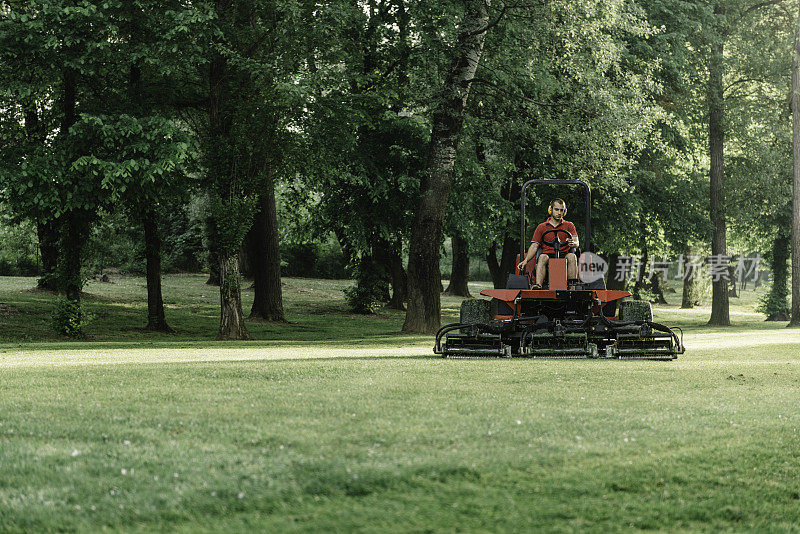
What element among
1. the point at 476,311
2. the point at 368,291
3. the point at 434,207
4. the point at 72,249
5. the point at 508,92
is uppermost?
the point at 508,92

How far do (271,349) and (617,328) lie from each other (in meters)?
7.27

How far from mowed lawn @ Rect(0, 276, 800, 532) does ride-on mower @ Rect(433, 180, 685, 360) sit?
2.60 meters

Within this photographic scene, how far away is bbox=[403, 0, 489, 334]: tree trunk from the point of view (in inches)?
886

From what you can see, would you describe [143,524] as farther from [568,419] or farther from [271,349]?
[271,349]

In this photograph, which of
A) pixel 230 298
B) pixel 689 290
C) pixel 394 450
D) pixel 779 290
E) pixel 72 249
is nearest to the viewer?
pixel 394 450

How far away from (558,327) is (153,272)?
15.7 meters

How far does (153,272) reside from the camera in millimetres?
25953

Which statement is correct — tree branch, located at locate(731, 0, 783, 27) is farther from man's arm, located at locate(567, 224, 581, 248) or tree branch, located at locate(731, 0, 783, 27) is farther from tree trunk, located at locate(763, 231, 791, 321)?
man's arm, located at locate(567, 224, 581, 248)

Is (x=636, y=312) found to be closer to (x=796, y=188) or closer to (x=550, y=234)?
(x=550, y=234)

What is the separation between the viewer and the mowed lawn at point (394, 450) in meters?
5.13

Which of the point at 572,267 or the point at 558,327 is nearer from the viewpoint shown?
the point at 558,327

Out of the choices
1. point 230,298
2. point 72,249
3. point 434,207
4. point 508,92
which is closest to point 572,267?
point 434,207

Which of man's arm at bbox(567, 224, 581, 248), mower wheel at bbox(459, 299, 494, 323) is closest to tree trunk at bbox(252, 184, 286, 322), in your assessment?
mower wheel at bbox(459, 299, 494, 323)

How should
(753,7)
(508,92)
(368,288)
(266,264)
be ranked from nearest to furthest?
(508,92), (266,264), (368,288), (753,7)
